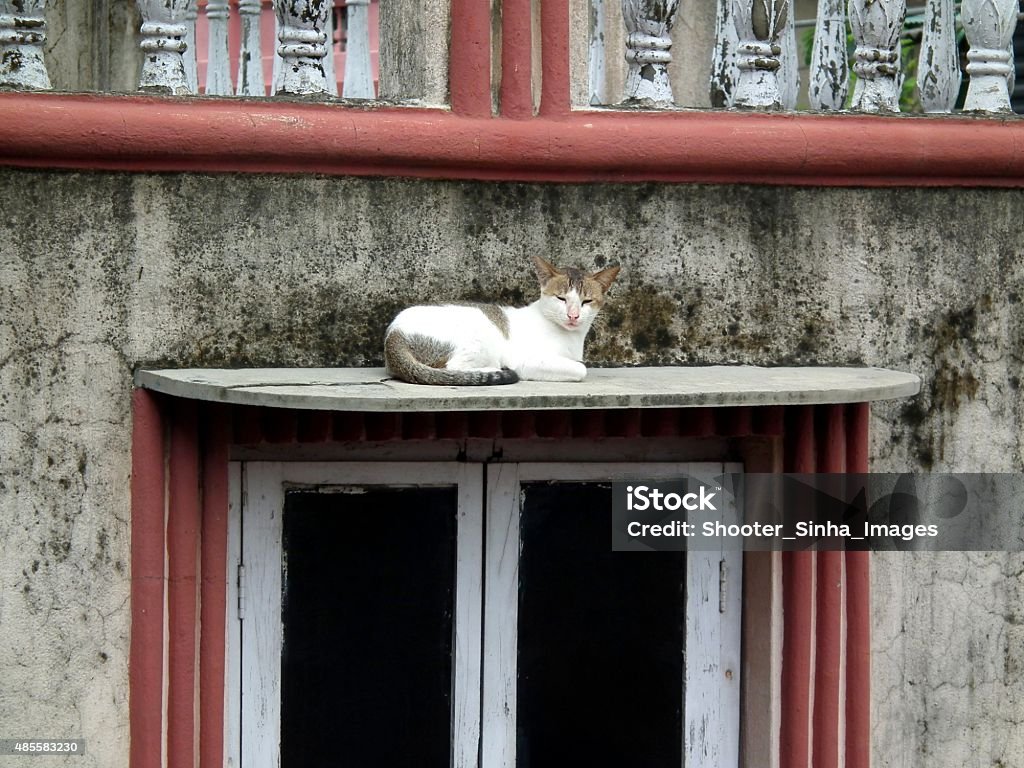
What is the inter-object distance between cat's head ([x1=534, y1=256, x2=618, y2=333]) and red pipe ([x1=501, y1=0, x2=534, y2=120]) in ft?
1.54

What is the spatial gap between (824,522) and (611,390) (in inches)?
43.0

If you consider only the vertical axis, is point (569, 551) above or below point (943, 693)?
above

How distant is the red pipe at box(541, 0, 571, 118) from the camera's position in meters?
3.96

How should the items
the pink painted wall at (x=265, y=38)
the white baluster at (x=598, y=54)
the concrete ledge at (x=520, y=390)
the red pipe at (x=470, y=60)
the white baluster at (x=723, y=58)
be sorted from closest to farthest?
the concrete ledge at (x=520, y=390) < the red pipe at (x=470, y=60) < the white baluster at (x=723, y=58) < the white baluster at (x=598, y=54) < the pink painted wall at (x=265, y=38)

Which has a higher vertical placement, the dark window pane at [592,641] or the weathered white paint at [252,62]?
the weathered white paint at [252,62]

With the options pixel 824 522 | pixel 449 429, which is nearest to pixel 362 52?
pixel 449 429

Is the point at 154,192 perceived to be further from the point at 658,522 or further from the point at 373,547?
the point at 658,522

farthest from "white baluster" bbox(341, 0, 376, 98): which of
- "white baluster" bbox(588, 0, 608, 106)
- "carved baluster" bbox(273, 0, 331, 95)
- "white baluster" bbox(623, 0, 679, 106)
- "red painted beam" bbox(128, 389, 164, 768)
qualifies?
"white baluster" bbox(588, 0, 608, 106)

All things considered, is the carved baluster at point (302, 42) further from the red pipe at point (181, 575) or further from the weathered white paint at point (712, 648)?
the weathered white paint at point (712, 648)

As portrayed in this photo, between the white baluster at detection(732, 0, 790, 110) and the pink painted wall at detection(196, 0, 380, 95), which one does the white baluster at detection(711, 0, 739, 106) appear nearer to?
the white baluster at detection(732, 0, 790, 110)

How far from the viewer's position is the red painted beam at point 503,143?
370 centimetres

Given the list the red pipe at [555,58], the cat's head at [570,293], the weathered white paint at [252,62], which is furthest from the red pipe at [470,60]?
the weathered white paint at [252,62]

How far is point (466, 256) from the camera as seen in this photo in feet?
13.1

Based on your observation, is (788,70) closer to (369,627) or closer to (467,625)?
(467,625)
